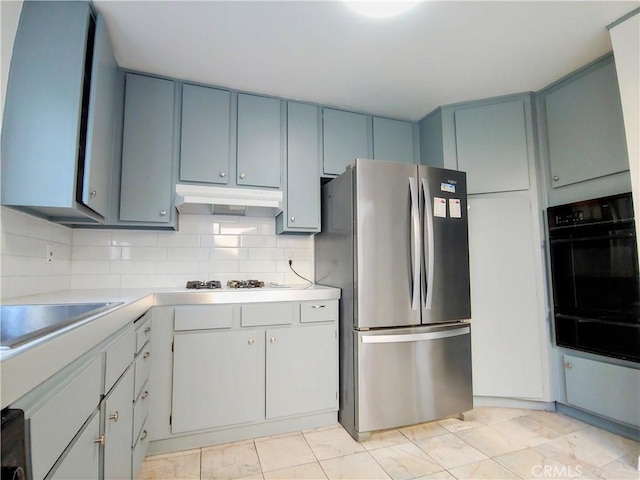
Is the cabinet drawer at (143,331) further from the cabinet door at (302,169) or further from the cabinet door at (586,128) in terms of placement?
the cabinet door at (586,128)

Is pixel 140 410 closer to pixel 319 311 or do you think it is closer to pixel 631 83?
pixel 319 311

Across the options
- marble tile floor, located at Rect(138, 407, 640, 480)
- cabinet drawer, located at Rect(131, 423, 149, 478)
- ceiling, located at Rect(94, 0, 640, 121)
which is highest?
ceiling, located at Rect(94, 0, 640, 121)

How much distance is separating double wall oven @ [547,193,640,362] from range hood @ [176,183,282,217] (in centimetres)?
208

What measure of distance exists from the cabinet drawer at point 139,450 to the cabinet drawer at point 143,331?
1.46 ft

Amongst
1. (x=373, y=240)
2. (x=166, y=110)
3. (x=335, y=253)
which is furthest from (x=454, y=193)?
(x=166, y=110)

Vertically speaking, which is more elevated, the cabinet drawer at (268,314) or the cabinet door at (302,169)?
the cabinet door at (302,169)

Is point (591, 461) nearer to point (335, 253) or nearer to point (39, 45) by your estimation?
point (335, 253)

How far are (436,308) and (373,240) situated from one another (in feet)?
2.13

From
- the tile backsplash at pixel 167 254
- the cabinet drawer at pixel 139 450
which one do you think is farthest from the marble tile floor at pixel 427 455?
the tile backsplash at pixel 167 254

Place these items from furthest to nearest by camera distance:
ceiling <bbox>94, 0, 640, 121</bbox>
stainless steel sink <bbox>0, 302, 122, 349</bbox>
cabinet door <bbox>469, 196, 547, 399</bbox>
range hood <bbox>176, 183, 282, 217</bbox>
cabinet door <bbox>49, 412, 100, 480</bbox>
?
cabinet door <bbox>469, 196, 547, 399</bbox> → range hood <bbox>176, 183, 282, 217</bbox> → ceiling <bbox>94, 0, 640, 121</bbox> → stainless steel sink <bbox>0, 302, 122, 349</bbox> → cabinet door <bbox>49, 412, 100, 480</bbox>

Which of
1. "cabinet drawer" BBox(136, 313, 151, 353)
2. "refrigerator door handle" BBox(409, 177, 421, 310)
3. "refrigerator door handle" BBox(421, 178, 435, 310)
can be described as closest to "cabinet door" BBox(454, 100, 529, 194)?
"refrigerator door handle" BBox(421, 178, 435, 310)

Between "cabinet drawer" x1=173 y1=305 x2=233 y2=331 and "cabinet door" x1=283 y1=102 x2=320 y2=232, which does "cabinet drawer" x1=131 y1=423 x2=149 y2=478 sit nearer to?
"cabinet drawer" x1=173 y1=305 x2=233 y2=331

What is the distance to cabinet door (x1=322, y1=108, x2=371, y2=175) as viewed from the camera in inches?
104

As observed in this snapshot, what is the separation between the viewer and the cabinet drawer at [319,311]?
6.98 ft
